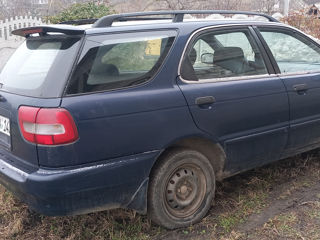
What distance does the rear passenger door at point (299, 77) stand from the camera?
3588 mm

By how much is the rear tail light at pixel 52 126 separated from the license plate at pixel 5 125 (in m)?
0.38

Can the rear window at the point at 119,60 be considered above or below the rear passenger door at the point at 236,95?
above

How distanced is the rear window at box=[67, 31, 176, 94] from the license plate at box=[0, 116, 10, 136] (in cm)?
61

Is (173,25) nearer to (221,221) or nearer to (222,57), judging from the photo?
(222,57)

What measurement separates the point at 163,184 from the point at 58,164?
2.78ft

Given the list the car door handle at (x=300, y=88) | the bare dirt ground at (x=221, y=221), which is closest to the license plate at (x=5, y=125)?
the bare dirt ground at (x=221, y=221)

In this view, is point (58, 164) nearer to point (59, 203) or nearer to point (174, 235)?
point (59, 203)

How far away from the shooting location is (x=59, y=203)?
96.3 inches

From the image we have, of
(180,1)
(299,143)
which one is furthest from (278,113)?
(180,1)

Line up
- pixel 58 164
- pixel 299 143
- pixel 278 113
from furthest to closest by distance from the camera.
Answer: pixel 299 143 → pixel 278 113 → pixel 58 164


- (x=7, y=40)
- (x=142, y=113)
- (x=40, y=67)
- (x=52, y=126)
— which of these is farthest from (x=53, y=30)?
(x=7, y=40)

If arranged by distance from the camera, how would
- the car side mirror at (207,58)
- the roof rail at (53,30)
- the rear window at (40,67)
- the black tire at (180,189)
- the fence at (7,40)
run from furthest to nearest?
the fence at (7,40)
the car side mirror at (207,58)
the black tire at (180,189)
the roof rail at (53,30)
the rear window at (40,67)

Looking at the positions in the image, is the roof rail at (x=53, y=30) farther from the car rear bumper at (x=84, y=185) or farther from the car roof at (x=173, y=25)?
the car rear bumper at (x=84, y=185)

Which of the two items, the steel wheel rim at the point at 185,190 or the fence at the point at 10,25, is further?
the fence at the point at 10,25
